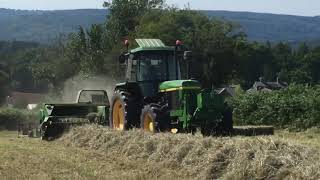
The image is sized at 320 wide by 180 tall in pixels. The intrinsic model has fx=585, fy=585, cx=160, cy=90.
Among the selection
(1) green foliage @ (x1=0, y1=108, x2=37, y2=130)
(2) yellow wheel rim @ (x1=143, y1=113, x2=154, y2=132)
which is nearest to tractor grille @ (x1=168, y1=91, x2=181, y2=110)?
(2) yellow wheel rim @ (x1=143, y1=113, x2=154, y2=132)

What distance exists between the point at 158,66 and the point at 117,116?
228cm

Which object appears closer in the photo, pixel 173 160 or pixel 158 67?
pixel 173 160

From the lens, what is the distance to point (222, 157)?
9570mm

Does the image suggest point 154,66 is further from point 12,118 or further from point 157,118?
point 12,118

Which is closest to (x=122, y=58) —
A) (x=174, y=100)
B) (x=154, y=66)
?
(x=154, y=66)

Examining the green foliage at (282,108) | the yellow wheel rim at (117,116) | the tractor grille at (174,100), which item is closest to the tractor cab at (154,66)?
the tractor grille at (174,100)

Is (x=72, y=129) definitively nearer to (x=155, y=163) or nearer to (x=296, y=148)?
(x=155, y=163)

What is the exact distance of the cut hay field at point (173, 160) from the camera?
28.4 ft

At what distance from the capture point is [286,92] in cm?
2588

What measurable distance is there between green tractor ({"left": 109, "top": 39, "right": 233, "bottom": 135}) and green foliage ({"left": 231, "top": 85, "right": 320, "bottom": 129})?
7.54 meters

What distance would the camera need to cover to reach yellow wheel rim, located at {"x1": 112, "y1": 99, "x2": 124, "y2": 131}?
17.2 metres

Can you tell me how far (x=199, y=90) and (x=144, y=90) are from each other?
6.53 feet

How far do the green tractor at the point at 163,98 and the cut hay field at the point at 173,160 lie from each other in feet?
4.86

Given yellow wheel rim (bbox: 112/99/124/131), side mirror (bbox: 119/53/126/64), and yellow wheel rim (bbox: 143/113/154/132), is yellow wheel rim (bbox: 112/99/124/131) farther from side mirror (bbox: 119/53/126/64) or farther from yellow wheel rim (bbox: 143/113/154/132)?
yellow wheel rim (bbox: 143/113/154/132)
